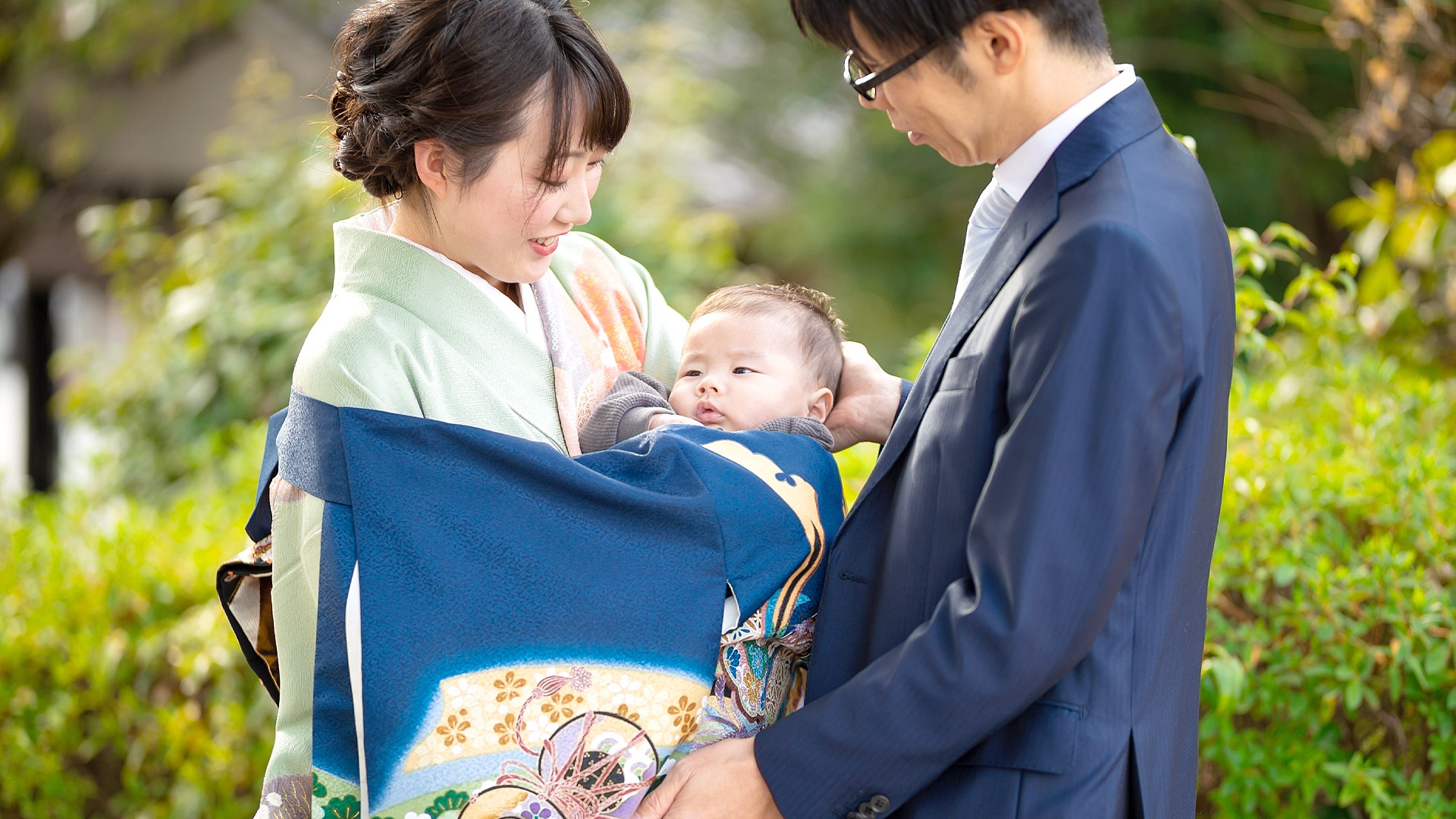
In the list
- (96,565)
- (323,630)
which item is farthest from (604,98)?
(96,565)

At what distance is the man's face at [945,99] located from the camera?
132 centimetres

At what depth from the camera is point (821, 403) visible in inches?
71.5

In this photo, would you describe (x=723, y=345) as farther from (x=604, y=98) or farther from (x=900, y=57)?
→ (x=900, y=57)

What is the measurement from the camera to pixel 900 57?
1.33 m

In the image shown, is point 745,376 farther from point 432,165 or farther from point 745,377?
point 432,165

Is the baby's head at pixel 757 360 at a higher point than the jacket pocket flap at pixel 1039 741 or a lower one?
higher

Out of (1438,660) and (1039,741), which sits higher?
(1039,741)

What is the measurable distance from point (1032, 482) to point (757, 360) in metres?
0.63

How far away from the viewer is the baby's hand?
1669 mm

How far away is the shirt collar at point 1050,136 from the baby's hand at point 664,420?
53 centimetres

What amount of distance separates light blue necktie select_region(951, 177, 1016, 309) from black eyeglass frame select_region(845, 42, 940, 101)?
0.19 meters

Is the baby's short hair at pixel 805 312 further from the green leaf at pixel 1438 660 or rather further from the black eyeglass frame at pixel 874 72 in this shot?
the green leaf at pixel 1438 660

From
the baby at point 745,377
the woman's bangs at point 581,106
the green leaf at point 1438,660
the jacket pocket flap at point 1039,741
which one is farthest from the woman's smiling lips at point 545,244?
the green leaf at point 1438,660

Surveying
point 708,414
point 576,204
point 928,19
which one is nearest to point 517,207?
point 576,204
